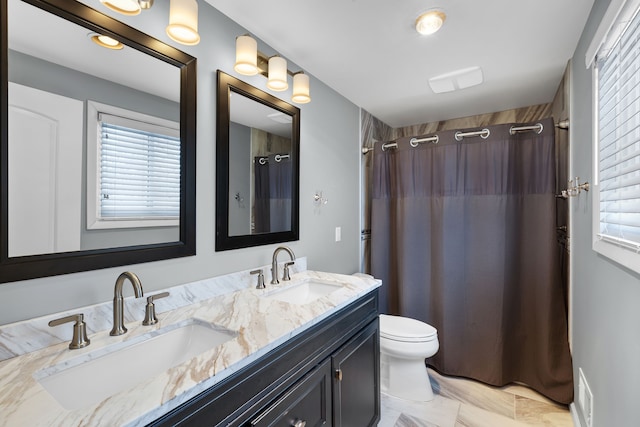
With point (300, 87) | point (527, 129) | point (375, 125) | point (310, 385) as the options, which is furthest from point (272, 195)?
point (527, 129)

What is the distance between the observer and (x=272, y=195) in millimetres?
1771

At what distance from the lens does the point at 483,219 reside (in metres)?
2.20

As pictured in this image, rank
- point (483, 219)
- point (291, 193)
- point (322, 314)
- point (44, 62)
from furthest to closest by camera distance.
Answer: point (483, 219)
point (291, 193)
point (322, 314)
point (44, 62)

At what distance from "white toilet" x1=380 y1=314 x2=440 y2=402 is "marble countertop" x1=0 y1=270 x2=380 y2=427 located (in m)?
0.76

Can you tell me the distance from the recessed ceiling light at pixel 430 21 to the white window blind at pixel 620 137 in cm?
66

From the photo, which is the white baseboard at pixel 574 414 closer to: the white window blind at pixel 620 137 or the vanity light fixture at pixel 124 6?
the white window blind at pixel 620 137

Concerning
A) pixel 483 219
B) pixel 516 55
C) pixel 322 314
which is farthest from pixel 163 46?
pixel 483 219

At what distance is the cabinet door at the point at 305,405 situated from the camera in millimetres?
945

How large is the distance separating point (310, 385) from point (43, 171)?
3.69 ft

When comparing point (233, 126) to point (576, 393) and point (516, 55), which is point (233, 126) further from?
point (576, 393)

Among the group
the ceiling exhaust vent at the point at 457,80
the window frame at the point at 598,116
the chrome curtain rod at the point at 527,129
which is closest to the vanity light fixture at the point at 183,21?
the window frame at the point at 598,116

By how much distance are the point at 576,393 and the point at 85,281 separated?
2.51m

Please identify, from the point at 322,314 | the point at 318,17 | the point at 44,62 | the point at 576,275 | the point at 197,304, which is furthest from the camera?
the point at 576,275

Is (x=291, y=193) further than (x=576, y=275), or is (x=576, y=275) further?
(x=291, y=193)
